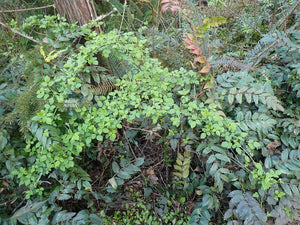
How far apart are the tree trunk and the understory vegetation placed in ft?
0.41

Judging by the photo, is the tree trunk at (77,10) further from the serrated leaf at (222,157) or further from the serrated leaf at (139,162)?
the serrated leaf at (222,157)

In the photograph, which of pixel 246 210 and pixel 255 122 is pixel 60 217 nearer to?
pixel 246 210

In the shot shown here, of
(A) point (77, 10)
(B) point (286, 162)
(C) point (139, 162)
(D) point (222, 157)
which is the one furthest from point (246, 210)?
(A) point (77, 10)

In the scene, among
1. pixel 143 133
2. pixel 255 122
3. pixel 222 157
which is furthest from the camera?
pixel 143 133

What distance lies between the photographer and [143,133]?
2055 millimetres

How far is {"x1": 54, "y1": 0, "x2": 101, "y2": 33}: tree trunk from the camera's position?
1862mm

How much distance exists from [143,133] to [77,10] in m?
1.21

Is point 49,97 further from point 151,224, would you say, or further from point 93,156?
point 151,224

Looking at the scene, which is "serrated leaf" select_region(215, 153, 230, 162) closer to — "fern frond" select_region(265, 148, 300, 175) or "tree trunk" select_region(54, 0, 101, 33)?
"fern frond" select_region(265, 148, 300, 175)

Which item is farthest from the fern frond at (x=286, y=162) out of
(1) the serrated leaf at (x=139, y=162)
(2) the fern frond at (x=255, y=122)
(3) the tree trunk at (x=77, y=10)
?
(3) the tree trunk at (x=77, y=10)

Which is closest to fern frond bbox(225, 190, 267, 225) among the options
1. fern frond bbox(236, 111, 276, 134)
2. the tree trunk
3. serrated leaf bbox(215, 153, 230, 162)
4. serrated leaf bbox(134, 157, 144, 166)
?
serrated leaf bbox(215, 153, 230, 162)

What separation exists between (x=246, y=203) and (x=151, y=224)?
2.55 ft

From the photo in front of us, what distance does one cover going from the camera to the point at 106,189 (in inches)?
73.9

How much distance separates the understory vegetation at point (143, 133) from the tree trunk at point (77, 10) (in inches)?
4.9
